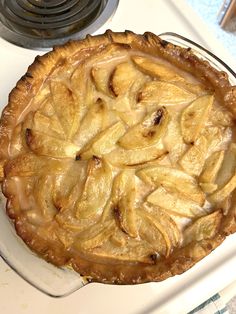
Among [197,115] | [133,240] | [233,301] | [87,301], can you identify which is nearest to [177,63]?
[197,115]

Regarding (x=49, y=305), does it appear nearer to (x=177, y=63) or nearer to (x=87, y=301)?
(x=87, y=301)

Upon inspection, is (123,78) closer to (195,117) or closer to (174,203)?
(195,117)

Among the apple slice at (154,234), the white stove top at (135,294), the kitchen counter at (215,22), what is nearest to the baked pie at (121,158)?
the apple slice at (154,234)

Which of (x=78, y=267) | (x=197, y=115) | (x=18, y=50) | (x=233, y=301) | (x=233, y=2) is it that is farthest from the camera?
(x=233, y=2)

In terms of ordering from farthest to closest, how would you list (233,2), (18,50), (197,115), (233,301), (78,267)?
(233,2) → (233,301) → (18,50) → (197,115) → (78,267)

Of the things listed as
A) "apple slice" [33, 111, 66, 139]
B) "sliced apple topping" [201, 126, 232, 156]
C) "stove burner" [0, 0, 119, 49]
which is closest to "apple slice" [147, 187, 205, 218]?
"sliced apple topping" [201, 126, 232, 156]

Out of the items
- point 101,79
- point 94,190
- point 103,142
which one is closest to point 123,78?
point 101,79

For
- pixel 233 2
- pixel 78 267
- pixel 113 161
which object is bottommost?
pixel 78 267
